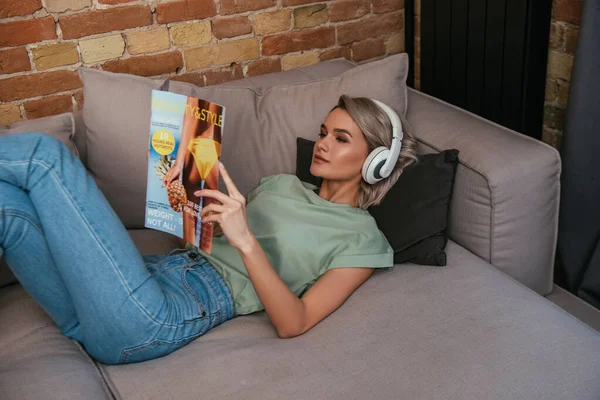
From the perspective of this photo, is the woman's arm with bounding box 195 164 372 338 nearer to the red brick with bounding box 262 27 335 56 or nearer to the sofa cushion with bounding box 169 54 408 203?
the sofa cushion with bounding box 169 54 408 203

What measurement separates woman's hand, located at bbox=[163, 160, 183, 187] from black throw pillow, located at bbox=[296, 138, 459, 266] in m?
0.55

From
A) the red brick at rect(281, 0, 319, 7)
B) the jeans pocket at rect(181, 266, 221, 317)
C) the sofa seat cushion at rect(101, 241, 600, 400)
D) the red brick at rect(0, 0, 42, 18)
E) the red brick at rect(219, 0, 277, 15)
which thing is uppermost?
the red brick at rect(0, 0, 42, 18)

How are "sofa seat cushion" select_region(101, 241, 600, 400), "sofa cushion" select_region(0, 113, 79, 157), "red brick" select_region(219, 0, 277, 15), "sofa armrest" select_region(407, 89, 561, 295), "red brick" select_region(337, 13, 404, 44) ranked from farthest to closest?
"red brick" select_region(337, 13, 404, 44) < "red brick" select_region(219, 0, 277, 15) < "sofa cushion" select_region(0, 113, 79, 157) < "sofa armrest" select_region(407, 89, 561, 295) < "sofa seat cushion" select_region(101, 241, 600, 400)

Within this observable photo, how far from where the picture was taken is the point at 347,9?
2414mm

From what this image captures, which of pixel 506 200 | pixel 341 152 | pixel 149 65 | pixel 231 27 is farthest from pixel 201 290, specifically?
pixel 231 27

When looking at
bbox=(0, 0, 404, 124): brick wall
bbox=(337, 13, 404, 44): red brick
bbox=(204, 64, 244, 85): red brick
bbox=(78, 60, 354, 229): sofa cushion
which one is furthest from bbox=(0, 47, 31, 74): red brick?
bbox=(337, 13, 404, 44): red brick

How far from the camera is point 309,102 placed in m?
1.80

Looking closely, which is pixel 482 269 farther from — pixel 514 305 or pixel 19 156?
pixel 19 156

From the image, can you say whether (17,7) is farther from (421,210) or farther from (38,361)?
(421,210)

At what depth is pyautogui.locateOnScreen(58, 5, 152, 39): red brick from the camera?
2027 millimetres

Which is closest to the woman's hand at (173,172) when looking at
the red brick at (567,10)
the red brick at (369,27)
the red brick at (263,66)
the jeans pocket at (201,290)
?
the jeans pocket at (201,290)

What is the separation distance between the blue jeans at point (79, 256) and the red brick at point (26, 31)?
2.68 feet

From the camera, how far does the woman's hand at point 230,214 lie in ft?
4.06

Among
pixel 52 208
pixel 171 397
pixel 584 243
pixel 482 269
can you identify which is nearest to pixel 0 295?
pixel 52 208
